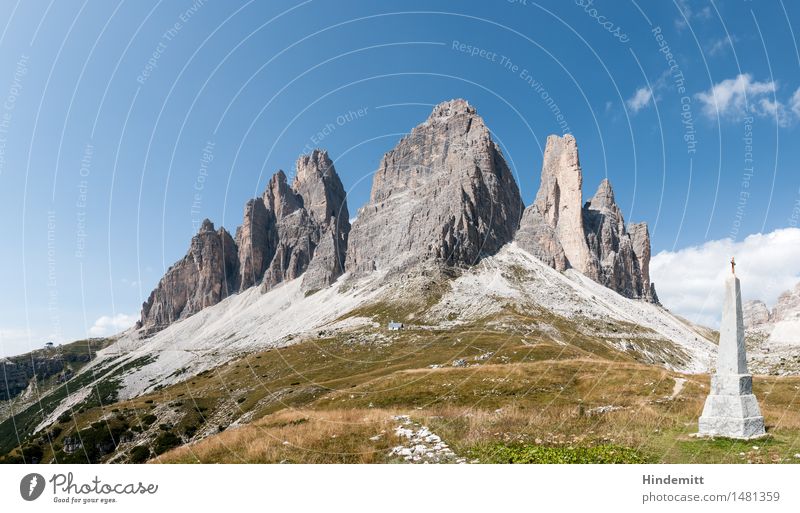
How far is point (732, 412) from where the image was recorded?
2011 centimetres

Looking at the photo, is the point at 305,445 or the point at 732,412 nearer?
the point at 305,445

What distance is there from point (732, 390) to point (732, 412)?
1025 millimetres

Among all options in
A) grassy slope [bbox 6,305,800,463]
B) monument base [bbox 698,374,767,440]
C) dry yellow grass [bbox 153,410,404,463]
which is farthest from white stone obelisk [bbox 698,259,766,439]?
dry yellow grass [bbox 153,410,404,463]

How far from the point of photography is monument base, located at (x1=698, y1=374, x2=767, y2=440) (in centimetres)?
1986

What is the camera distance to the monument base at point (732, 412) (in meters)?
19.9

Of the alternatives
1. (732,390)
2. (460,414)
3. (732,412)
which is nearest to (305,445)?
(460,414)

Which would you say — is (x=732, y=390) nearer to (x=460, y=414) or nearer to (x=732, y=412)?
(x=732, y=412)

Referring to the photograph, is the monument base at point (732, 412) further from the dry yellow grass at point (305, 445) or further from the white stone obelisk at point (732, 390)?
the dry yellow grass at point (305, 445)

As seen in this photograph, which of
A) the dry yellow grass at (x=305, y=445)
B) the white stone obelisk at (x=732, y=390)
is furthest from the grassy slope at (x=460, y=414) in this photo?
the white stone obelisk at (x=732, y=390)

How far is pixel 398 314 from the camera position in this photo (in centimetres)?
16838

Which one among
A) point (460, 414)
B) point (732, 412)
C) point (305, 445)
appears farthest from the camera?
point (460, 414)

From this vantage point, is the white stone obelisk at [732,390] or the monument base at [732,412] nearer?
the monument base at [732,412]

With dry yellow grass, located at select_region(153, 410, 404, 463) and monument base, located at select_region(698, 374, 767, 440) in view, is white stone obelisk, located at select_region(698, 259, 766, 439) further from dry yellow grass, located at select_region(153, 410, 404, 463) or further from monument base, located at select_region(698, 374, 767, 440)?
dry yellow grass, located at select_region(153, 410, 404, 463)
